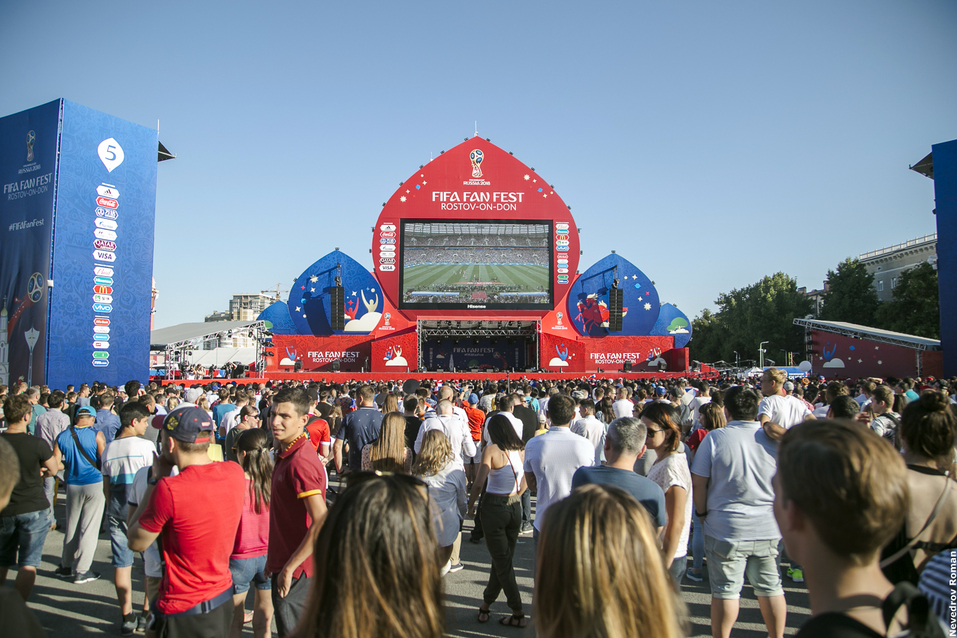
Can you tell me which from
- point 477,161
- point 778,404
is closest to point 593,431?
point 778,404

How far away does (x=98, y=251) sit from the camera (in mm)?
18219

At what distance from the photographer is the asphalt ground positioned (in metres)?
4.43

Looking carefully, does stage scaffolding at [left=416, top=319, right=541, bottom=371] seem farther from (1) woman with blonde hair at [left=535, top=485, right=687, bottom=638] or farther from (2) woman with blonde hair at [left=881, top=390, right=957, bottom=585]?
(1) woman with blonde hair at [left=535, top=485, right=687, bottom=638]

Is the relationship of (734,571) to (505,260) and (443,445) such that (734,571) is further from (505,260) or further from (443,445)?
(505,260)

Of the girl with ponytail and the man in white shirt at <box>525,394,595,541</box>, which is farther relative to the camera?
the man in white shirt at <box>525,394,595,541</box>

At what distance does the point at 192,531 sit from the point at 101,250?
18.9 meters

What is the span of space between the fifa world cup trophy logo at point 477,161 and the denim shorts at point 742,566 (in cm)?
3054

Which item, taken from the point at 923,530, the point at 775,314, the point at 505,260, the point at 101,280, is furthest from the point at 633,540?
the point at 775,314

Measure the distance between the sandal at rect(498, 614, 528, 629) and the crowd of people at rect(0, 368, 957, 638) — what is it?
0.04 metres

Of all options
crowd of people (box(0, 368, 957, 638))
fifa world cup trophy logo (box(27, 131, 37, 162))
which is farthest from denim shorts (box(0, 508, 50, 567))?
fifa world cup trophy logo (box(27, 131, 37, 162))

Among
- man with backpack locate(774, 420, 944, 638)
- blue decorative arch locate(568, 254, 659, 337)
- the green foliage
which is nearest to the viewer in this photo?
man with backpack locate(774, 420, 944, 638)

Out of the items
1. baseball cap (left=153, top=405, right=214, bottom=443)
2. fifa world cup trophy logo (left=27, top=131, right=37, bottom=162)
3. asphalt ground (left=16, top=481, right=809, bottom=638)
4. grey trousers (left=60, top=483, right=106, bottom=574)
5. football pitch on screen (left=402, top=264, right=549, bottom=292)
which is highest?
fifa world cup trophy logo (left=27, top=131, right=37, bottom=162)

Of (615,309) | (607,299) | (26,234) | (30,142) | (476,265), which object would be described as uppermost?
(30,142)

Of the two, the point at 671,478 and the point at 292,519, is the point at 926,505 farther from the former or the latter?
the point at 292,519
